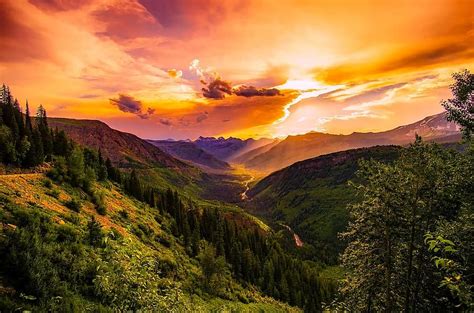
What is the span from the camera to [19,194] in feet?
104

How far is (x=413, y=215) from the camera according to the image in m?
28.4

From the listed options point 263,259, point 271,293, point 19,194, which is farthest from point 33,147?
point 263,259

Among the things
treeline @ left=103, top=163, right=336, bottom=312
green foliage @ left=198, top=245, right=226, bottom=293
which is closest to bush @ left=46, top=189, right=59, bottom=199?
green foliage @ left=198, top=245, right=226, bottom=293

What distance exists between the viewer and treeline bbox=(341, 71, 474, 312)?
1056 inches

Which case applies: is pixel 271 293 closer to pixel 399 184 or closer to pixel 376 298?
pixel 376 298

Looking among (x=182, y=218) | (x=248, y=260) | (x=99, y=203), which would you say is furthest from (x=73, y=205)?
(x=248, y=260)

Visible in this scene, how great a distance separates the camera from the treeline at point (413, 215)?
26.8 meters

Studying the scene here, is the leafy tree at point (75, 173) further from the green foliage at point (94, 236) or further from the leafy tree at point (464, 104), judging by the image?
the leafy tree at point (464, 104)

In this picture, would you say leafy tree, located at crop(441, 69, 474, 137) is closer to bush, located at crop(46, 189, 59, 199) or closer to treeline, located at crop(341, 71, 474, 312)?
treeline, located at crop(341, 71, 474, 312)

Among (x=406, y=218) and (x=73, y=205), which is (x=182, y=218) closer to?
(x=73, y=205)

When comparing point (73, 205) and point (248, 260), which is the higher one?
point (73, 205)

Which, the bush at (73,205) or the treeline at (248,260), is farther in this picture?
the treeline at (248,260)

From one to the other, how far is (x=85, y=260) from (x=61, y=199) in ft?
→ 75.4

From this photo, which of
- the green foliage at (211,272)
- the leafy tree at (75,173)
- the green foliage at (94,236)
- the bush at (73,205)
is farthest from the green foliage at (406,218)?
the leafy tree at (75,173)
